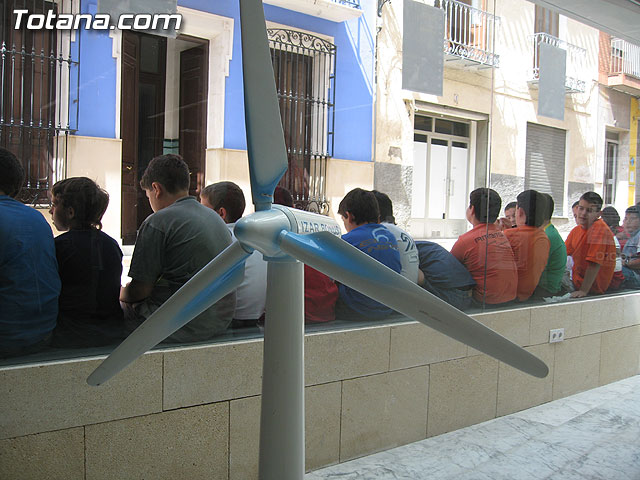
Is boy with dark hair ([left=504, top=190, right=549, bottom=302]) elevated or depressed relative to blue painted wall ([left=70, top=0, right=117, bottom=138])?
depressed

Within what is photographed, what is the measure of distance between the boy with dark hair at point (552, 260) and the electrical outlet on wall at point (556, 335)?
1.08 feet

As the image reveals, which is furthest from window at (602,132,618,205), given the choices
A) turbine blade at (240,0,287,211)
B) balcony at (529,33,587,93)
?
turbine blade at (240,0,287,211)

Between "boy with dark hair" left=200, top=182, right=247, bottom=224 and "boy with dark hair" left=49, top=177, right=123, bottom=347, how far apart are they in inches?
23.2

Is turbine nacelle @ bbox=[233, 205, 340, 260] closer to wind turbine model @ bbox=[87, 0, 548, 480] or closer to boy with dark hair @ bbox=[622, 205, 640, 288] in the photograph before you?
wind turbine model @ bbox=[87, 0, 548, 480]

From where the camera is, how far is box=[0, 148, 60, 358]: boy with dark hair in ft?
9.92

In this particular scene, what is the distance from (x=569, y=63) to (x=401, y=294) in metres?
5.33

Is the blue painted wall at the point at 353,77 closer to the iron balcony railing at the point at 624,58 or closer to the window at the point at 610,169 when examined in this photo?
the iron balcony railing at the point at 624,58

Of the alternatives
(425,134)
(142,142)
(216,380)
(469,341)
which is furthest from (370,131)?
(469,341)

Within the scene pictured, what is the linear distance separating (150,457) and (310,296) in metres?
1.41

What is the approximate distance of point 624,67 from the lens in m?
6.32

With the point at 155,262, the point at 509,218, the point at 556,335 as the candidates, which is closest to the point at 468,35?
the point at 509,218

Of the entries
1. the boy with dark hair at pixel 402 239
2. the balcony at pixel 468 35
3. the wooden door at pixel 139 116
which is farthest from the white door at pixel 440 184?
the wooden door at pixel 139 116

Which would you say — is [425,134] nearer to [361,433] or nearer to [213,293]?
[361,433]

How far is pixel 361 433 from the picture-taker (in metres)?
4.32
